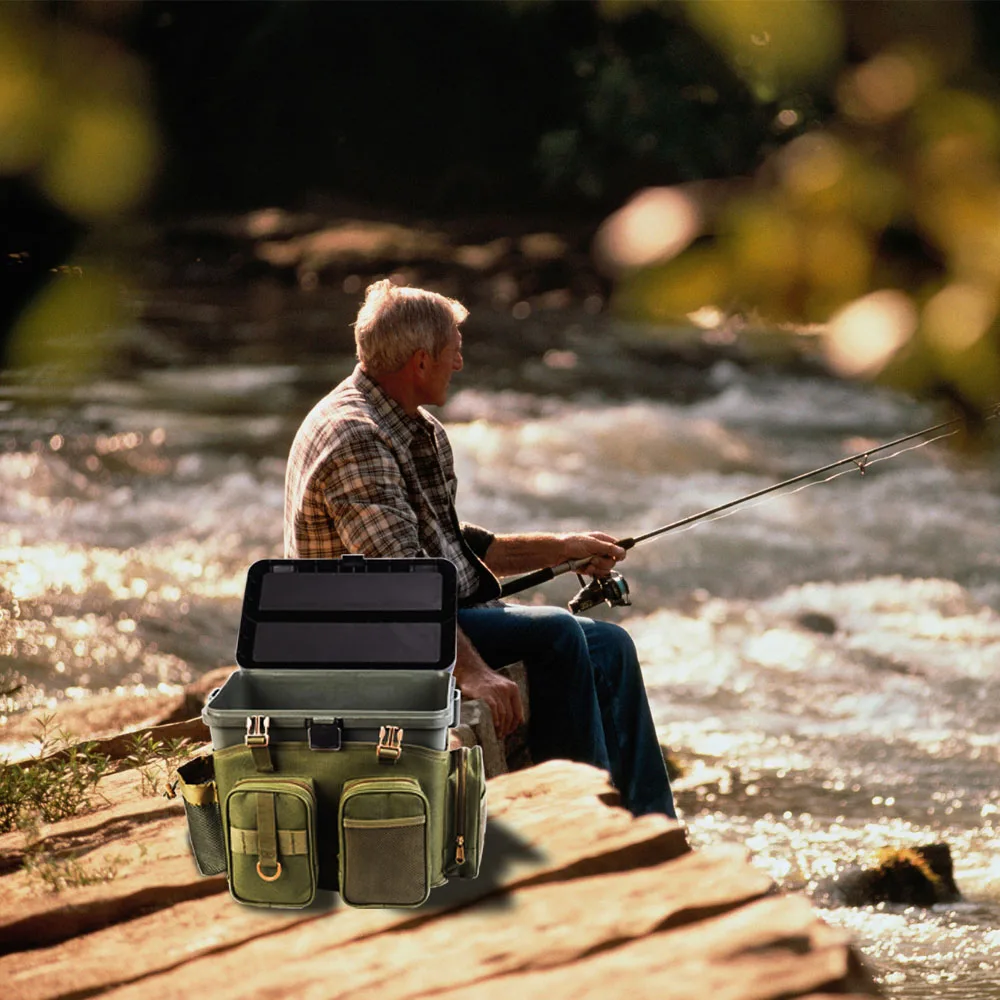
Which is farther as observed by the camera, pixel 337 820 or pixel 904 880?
pixel 904 880

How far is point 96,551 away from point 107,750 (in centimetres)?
533

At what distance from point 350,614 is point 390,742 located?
320 millimetres

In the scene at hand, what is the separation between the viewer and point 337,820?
271cm

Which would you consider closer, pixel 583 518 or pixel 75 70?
pixel 75 70

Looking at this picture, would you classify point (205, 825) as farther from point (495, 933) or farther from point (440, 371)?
point (440, 371)

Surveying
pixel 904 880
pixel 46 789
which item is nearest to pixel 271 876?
pixel 46 789

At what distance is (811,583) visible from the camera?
30.4 feet

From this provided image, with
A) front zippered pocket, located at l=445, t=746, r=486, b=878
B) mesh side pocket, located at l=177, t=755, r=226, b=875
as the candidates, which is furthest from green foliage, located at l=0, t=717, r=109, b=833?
front zippered pocket, located at l=445, t=746, r=486, b=878

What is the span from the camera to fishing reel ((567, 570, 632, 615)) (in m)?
4.00

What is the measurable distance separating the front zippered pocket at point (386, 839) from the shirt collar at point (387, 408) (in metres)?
1.04

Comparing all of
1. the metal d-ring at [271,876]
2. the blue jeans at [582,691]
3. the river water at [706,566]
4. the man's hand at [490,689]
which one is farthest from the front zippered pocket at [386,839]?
the river water at [706,566]

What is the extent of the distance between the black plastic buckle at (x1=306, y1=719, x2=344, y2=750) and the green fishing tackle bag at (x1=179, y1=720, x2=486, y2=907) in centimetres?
1

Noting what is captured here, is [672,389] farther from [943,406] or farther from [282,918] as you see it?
[943,406]

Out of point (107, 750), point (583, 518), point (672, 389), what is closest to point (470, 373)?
point (672, 389)
